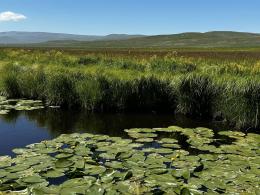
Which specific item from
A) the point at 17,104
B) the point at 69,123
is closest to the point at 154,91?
the point at 69,123

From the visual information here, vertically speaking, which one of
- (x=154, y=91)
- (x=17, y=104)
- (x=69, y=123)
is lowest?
(x=69, y=123)

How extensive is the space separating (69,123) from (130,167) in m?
5.86

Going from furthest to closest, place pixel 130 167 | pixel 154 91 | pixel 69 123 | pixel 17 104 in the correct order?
pixel 17 104
pixel 154 91
pixel 69 123
pixel 130 167

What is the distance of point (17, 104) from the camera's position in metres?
15.7

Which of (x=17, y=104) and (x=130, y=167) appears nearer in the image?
(x=130, y=167)

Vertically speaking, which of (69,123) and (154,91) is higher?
(154,91)

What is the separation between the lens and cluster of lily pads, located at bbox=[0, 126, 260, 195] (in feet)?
22.5

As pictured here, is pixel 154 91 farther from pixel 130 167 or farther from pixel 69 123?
pixel 130 167

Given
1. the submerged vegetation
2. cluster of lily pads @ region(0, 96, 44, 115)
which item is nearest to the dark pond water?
cluster of lily pads @ region(0, 96, 44, 115)

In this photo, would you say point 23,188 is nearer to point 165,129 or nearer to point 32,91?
point 165,129

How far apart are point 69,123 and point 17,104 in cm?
341

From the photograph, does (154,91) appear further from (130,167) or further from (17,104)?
(130,167)

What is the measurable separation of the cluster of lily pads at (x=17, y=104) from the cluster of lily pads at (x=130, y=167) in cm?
504

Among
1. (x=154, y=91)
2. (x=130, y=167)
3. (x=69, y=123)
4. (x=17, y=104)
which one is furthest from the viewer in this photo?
(x=17, y=104)
